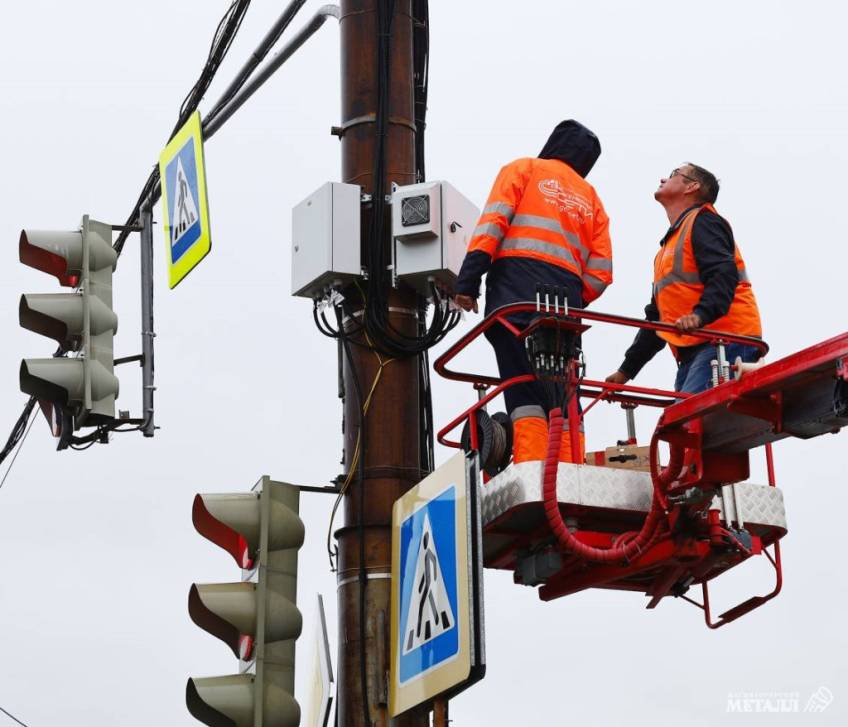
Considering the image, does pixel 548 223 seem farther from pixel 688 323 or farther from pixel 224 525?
pixel 224 525

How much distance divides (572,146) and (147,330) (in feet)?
9.66

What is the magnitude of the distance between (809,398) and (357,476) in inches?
96.7

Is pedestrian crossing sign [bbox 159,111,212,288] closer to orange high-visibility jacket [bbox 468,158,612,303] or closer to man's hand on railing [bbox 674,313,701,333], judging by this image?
orange high-visibility jacket [bbox 468,158,612,303]

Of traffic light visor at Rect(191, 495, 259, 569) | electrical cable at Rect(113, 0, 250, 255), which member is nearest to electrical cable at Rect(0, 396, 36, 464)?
electrical cable at Rect(113, 0, 250, 255)

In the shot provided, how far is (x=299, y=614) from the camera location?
24.0 feet

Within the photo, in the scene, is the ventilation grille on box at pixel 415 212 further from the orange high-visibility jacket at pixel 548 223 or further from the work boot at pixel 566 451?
the work boot at pixel 566 451

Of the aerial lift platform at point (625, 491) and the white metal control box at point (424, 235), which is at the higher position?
the white metal control box at point (424, 235)

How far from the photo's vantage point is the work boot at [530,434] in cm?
858

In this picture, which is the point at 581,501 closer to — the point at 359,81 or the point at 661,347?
the point at 661,347

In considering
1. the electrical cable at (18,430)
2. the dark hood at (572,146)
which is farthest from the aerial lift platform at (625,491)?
the electrical cable at (18,430)

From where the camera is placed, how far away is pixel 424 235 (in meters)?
8.70

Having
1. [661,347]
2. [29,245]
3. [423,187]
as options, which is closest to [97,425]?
[29,245]

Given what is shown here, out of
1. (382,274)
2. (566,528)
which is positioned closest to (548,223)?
(382,274)

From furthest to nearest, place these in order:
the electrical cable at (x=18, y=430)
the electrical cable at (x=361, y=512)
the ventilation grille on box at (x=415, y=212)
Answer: the electrical cable at (x=18, y=430)
the ventilation grille on box at (x=415, y=212)
the electrical cable at (x=361, y=512)
